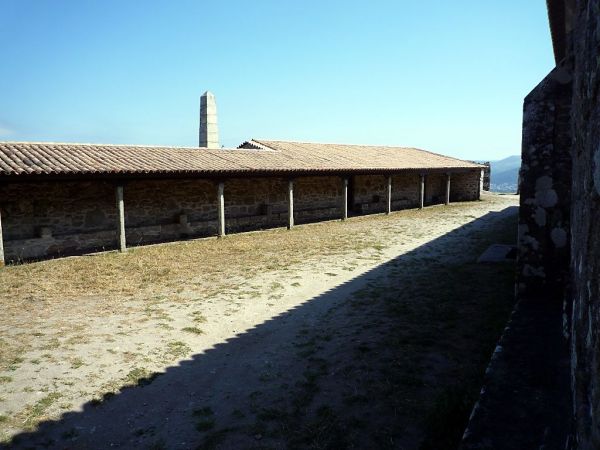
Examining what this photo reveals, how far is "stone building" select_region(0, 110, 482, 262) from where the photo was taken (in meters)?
11.1

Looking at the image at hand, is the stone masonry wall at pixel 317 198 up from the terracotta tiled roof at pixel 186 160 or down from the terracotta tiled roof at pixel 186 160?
down

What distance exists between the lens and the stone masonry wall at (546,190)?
13.9ft

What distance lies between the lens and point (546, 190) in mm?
4352

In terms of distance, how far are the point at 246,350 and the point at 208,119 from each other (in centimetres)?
1979

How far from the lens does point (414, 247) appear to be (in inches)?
480

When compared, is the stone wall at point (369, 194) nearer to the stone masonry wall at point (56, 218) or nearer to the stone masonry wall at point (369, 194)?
the stone masonry wall at point (369, 194)

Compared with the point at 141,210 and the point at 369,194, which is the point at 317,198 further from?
the point at 141,210

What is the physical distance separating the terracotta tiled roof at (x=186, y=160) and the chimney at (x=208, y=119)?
3.91 m

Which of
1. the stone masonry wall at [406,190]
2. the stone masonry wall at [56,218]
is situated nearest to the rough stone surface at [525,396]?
the stone masonry wall at [56,218]

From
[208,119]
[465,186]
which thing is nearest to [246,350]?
[208,119]

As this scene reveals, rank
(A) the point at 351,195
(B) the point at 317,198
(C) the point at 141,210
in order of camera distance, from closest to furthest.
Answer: (C) the point at 141,210 < (B) the point at 317,198 < (A) the point at 351,195

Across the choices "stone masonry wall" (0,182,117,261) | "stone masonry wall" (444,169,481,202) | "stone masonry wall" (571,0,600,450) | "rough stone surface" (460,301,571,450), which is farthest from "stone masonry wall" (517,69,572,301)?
"stone masonry wall" (444,169,481,202)

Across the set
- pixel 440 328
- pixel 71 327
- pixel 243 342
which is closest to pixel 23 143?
pixel 71 327

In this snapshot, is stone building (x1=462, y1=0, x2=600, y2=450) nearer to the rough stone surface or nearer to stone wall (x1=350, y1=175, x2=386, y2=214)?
the rough stone surface
